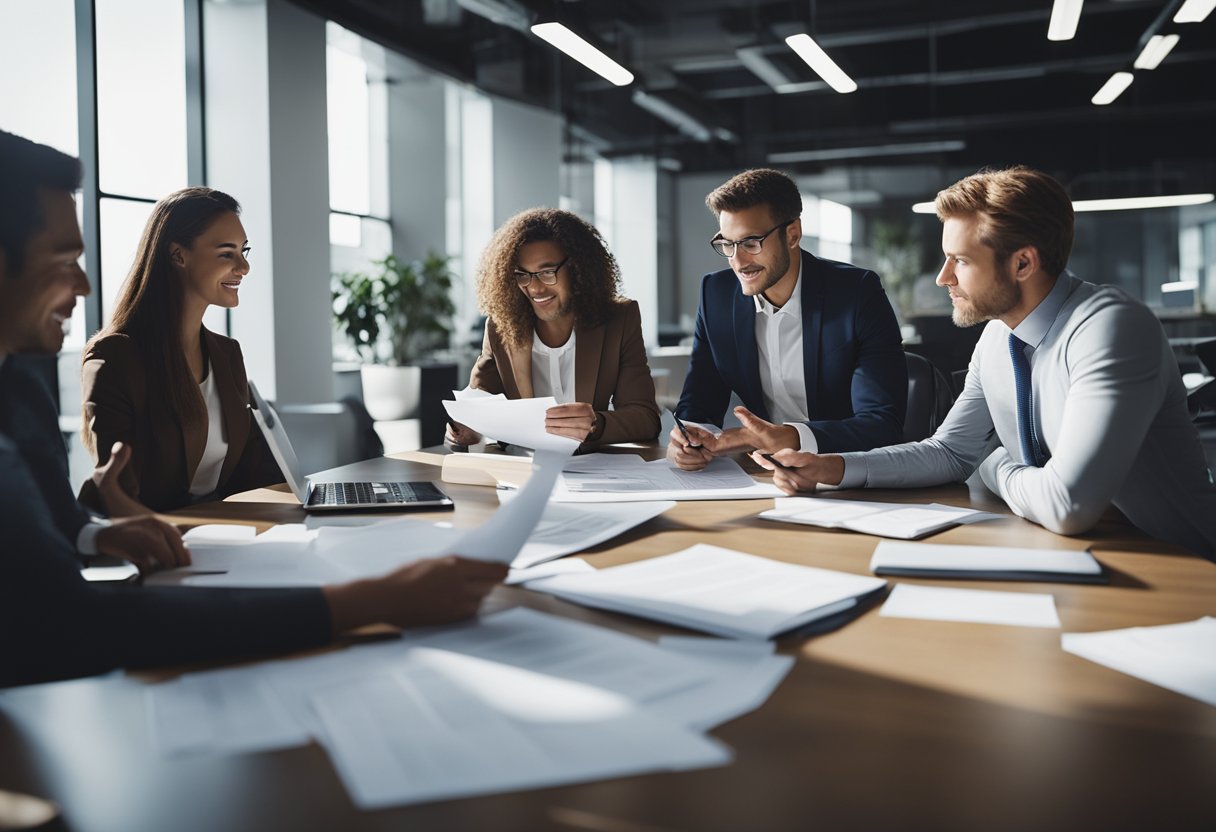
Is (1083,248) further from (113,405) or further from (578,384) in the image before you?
(113,405)

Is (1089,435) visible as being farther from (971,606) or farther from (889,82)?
(889,82)

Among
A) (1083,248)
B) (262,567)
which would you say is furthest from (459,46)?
(262,567)

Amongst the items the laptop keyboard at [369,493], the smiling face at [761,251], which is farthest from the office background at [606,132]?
the laptop keyboard at [369,493]

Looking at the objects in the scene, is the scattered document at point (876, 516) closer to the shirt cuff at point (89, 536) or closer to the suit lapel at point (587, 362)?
the shirt cuff at point (89, 536)

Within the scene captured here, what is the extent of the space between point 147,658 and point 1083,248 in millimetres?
8288

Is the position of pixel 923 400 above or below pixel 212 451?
above

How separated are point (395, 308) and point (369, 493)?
571cm

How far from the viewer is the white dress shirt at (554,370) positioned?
9.89ft

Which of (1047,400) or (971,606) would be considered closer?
(971,606)

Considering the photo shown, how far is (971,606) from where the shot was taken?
3.71 ft

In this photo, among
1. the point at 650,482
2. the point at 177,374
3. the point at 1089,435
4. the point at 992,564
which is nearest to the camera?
the point at 992,564


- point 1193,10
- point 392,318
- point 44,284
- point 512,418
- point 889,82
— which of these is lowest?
point 512,418

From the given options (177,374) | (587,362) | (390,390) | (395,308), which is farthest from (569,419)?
(395,308)

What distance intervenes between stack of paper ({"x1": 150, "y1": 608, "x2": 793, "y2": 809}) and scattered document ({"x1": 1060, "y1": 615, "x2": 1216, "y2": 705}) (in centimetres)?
32
